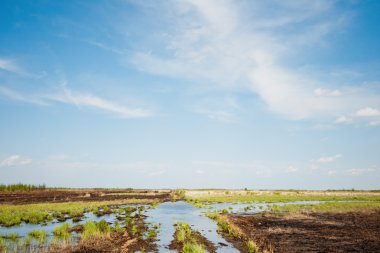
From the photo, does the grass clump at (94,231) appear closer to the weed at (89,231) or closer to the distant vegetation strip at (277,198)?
the weed at (89,231)

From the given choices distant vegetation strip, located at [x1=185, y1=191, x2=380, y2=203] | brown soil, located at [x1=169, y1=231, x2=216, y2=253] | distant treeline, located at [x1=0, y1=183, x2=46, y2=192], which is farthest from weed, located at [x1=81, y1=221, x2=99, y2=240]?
distant treeline, located at [x1=0, y1=183, x2=46, y2=192]

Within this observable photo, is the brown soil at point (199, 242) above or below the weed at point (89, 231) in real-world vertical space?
below

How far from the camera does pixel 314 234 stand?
83.3 ft

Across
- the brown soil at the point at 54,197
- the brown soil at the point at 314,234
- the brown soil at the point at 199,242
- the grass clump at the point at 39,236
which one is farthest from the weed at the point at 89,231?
the brown soil at the point at 54,197

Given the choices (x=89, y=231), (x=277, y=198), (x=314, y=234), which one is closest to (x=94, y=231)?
(x=89, y=231)

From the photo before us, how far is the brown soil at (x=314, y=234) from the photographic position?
67.7ft

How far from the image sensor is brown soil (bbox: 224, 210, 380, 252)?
67.7ft

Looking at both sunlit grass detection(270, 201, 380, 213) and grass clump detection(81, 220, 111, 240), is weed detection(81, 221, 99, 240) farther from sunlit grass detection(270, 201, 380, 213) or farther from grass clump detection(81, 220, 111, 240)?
sunlit grass detection(270, 201, 380, 213)

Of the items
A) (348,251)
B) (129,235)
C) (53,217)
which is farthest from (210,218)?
(348,251)

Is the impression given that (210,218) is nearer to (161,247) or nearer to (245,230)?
(245,230)

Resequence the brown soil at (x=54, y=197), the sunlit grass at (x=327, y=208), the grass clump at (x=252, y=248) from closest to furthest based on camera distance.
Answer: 1. the grass clump at (x=252, y=248)
2. the sunlit grass at (x=327, y=208)
3. the brown soil at (x=54, y=197)

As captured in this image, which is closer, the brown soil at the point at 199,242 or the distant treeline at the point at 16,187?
the brown soil at the point at 199,242

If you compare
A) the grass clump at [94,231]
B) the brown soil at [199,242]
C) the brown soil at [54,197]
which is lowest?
the brown soil at [199,242]

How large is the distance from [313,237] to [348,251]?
4748mm
